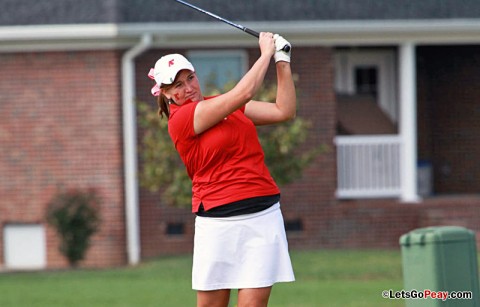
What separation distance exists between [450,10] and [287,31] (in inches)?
92.6

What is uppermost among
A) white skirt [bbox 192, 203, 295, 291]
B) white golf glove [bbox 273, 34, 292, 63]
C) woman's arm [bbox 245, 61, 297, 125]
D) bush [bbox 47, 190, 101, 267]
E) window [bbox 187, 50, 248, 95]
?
window [bbox 187, 50, 248, 95]

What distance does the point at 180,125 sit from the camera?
21.4 feet

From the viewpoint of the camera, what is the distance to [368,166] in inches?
698

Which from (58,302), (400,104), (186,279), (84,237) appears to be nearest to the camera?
(58,302)

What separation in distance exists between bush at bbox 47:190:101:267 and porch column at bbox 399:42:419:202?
4.37m

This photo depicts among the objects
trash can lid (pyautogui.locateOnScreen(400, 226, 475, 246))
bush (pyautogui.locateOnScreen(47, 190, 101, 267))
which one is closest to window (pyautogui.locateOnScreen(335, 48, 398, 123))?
bush (pyautogui.locateOnScreen(47, 190, 101, 267))

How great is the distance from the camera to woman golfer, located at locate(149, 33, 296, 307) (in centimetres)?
647

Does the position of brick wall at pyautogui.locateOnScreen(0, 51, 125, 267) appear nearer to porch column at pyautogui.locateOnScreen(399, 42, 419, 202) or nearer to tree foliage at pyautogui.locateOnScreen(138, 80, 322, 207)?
tree foliage at pyautogui.locateOnScreen(138, 80, 322, 207)

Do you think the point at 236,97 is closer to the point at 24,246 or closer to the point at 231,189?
the point at 231,189

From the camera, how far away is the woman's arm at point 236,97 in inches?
248

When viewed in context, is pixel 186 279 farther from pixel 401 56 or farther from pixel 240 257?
pixel 240 257

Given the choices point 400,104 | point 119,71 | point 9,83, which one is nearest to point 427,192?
point 400,104

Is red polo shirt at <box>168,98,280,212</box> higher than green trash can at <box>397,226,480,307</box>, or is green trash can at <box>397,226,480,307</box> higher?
red polo shirt at <box>168,98,280,212</box>

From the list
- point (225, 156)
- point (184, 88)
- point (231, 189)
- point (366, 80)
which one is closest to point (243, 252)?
point (231, 189)
